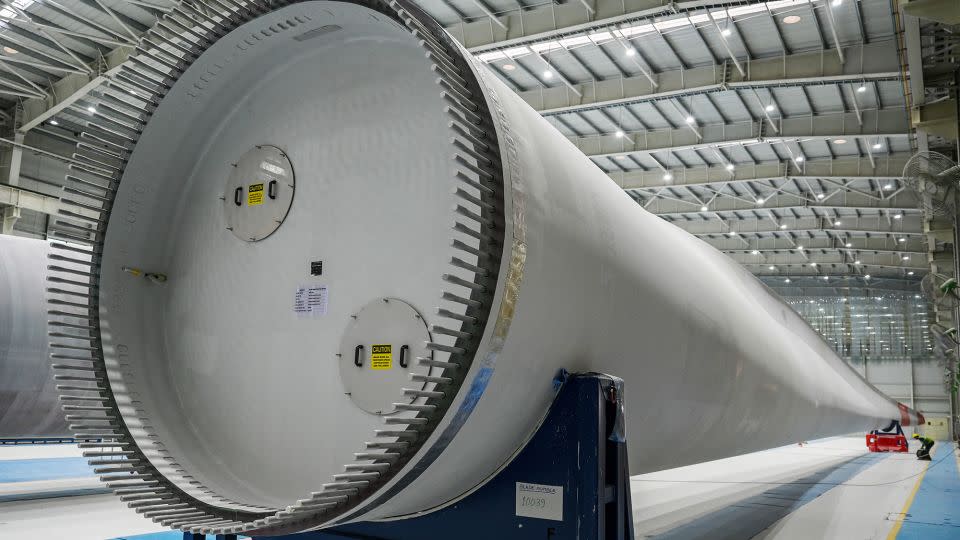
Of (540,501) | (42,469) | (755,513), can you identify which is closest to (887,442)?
(755,513)

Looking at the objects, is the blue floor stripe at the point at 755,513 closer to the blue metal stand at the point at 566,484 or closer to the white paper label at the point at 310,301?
the blue metal stand at the point at 566,484

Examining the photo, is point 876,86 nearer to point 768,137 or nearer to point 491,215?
point 768,137

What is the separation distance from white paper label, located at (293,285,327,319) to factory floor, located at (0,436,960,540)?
332cm

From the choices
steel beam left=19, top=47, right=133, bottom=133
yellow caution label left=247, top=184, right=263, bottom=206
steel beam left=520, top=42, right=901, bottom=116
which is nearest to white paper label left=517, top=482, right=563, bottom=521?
yellow caution label left=247, top=184, right=263, bottom=206

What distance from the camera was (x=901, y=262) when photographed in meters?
29.3

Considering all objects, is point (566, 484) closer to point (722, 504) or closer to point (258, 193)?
point (258, 193)

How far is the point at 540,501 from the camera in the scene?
6.70ft

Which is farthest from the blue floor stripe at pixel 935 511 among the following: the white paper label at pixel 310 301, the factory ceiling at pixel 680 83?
the factory ceiling at pixel 680 83

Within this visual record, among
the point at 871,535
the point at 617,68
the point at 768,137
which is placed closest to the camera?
the point at 871,535

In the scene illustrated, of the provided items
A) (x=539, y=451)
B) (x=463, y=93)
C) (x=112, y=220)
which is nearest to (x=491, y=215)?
(x=463, y=93)

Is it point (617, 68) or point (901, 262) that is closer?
point (617, 68)

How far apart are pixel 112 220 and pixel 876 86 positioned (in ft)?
54.8

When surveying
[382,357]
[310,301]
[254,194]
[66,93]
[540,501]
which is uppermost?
[66,93]

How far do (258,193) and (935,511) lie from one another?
721cm
